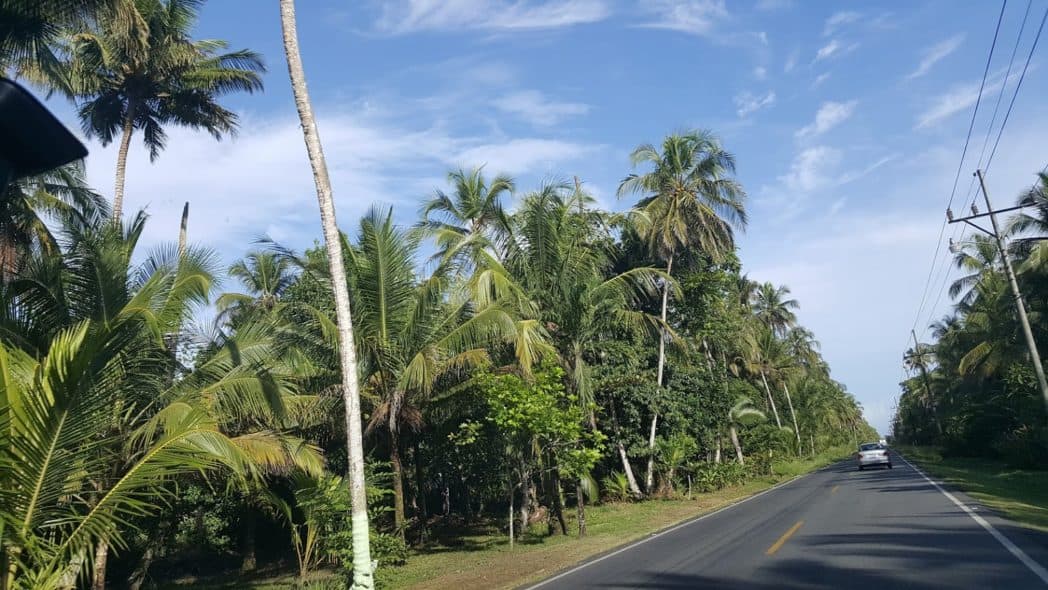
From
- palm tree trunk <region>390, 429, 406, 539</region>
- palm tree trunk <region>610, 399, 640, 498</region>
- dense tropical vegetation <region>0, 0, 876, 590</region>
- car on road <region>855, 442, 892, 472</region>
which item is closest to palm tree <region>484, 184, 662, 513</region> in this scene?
dense tropical vegetation <region>0, 0, 876, 590</region>

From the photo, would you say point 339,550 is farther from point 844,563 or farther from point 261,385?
point 844,563

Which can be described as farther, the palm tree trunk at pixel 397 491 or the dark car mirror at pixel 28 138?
the palm tree trunk at pixel 397 491

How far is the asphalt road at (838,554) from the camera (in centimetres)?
859

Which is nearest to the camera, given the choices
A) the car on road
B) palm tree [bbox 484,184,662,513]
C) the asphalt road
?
the asphalt road

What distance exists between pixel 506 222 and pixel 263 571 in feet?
37.7

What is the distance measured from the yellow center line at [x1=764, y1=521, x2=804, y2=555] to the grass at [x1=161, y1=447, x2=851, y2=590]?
3.39m

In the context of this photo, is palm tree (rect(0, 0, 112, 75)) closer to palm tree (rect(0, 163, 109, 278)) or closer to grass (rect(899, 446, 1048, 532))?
palm tree (rect(0, 163, 109, 278))

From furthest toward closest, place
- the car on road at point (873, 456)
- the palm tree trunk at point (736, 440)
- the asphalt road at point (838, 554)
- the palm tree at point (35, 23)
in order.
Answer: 1. the car on road at point (873, 456)
2. the palm tree trunk at point (736, 440)
3. the palm tree at point (35, 23)
4. the asphalt road at point (838, 554)

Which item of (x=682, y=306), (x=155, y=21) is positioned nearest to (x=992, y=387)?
(x=682, y=306)

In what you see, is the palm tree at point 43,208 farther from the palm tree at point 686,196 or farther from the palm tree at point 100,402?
the palm tree at point 686,196

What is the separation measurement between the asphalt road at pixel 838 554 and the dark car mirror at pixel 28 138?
8.28m

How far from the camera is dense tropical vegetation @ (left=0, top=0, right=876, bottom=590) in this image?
327 inches

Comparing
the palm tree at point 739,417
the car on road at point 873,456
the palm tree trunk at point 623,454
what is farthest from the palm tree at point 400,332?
the car on road at point 873,456

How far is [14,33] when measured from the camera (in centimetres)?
998
